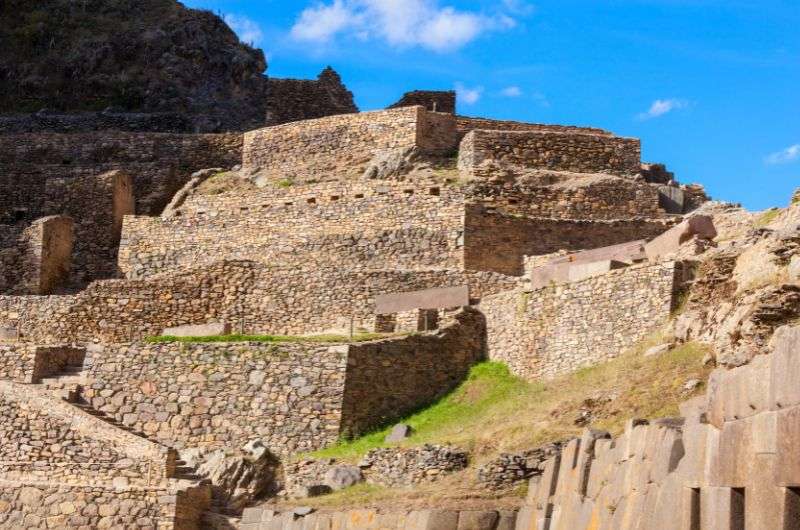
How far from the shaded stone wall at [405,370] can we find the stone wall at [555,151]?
7.68 meters

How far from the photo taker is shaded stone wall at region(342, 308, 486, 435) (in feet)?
91.2

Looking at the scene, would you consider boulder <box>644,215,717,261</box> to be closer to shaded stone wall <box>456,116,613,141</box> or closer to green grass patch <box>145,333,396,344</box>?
green grass patch <box>145,333,396,344</box>

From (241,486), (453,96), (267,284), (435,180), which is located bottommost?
(241,486)

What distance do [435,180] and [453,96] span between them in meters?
7.45

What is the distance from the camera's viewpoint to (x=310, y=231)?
34.6 m

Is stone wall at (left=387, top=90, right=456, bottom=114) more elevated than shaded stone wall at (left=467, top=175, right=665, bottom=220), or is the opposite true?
stone wall at (left=387, top=90, right=456, bottom=114)

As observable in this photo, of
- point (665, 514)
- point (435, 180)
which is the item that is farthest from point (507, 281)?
point (665, 514)

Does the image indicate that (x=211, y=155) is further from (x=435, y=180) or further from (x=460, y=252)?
(x=460, y=252)

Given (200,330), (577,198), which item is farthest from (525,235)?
(200,330)

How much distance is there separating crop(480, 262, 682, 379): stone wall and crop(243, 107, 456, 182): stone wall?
821 centimetres

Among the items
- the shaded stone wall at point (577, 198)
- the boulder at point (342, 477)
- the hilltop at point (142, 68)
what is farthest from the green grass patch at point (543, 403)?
the hilltop at point (142, 68)

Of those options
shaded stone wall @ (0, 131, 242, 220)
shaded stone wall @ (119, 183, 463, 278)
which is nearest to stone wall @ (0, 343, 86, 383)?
shaded stone wall @ (119, 183, 463, 278)

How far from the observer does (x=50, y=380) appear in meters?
30.0

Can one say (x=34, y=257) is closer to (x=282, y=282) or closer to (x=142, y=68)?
(x=282, y=282)
